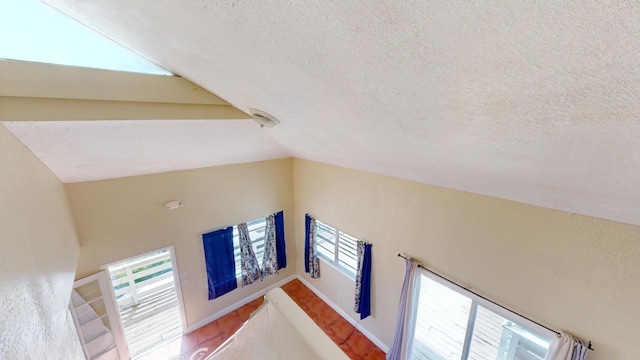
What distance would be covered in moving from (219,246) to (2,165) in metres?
3.13

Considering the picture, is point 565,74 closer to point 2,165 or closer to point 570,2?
point 570,2

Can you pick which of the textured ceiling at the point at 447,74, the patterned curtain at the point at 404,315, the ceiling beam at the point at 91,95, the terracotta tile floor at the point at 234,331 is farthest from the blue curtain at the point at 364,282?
the ceiling beam at the point at 91,95

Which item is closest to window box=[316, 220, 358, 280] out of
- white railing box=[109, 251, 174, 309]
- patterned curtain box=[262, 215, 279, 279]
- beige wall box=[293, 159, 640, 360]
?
beige wall box=[293, 159, 640, 360]

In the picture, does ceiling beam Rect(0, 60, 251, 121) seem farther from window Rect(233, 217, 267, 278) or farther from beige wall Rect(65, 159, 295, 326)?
window Rect(233, 217, 267, 278)

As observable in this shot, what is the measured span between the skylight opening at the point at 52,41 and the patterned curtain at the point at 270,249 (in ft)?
11.2

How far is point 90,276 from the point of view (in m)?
3.30

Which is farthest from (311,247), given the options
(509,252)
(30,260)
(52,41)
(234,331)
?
(52,41)

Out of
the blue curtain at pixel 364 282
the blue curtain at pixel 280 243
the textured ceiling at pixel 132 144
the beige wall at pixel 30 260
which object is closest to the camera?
the beige wall at pixel 30 260

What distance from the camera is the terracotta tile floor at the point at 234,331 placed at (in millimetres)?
3855

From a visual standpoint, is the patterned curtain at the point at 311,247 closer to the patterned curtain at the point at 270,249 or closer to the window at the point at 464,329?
the patterned curtain at the point at 270,249

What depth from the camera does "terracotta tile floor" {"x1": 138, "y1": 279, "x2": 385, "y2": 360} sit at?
12.6ft

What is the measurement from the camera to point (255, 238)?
486 cm

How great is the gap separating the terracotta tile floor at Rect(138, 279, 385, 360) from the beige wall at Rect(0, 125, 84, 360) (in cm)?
208

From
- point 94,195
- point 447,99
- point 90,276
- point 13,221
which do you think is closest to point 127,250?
point 90,276
